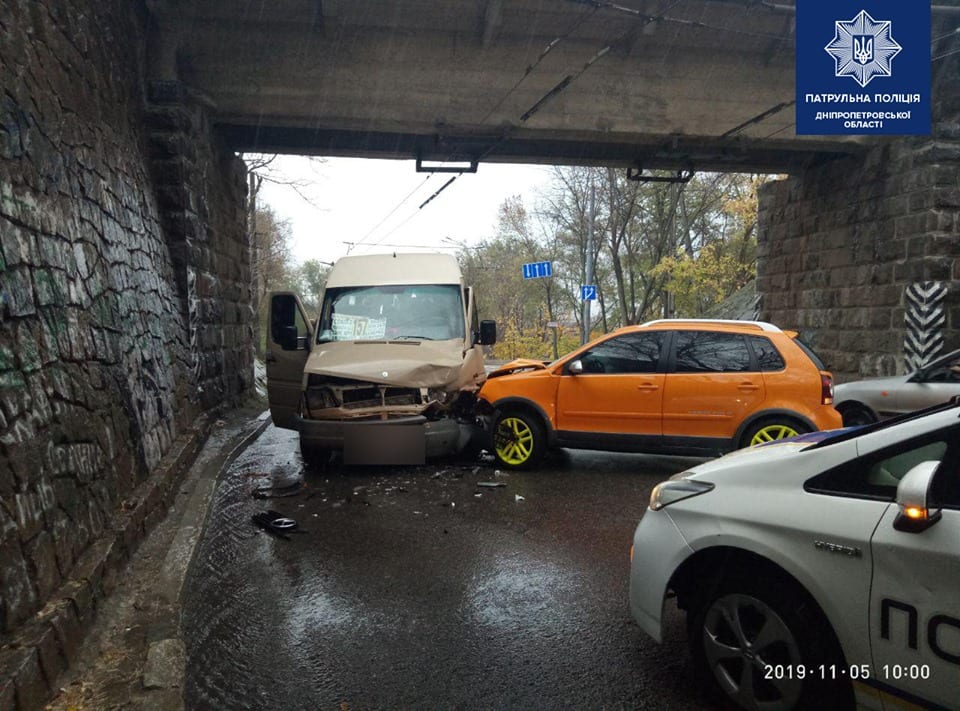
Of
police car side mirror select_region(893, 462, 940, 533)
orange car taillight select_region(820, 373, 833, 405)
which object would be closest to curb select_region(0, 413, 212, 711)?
police car side mirror select_region(893, 462, 940, 533)

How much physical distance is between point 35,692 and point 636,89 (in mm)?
12065

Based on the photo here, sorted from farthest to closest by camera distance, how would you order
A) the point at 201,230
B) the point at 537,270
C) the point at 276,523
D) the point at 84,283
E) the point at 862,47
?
the point at 537,270
the point at 201,230
the point at 862,47
the point at 276,523
the point at 84,283

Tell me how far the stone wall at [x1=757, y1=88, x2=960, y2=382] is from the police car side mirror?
11.2 m

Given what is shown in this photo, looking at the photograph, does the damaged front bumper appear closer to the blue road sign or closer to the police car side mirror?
the police car side mirror

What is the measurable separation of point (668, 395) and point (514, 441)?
6.16ft

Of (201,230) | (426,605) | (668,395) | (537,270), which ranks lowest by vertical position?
(426,605)

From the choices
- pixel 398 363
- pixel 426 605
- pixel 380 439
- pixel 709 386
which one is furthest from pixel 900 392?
pixel 426 605

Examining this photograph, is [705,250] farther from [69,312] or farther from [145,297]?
[69,312]

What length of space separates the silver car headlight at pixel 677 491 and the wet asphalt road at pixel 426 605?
86 centimetres

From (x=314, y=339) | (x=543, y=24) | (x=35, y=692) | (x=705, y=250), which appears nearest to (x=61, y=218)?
(x=35, y=692)

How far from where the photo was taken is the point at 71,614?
317 cm

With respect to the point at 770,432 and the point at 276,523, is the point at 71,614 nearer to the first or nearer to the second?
the point at 276,523

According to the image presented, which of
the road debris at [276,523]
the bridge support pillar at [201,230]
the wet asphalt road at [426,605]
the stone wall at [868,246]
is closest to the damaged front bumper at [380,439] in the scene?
the wet asphalt road at [426,605]

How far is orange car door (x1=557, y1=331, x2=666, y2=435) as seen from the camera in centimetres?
732
